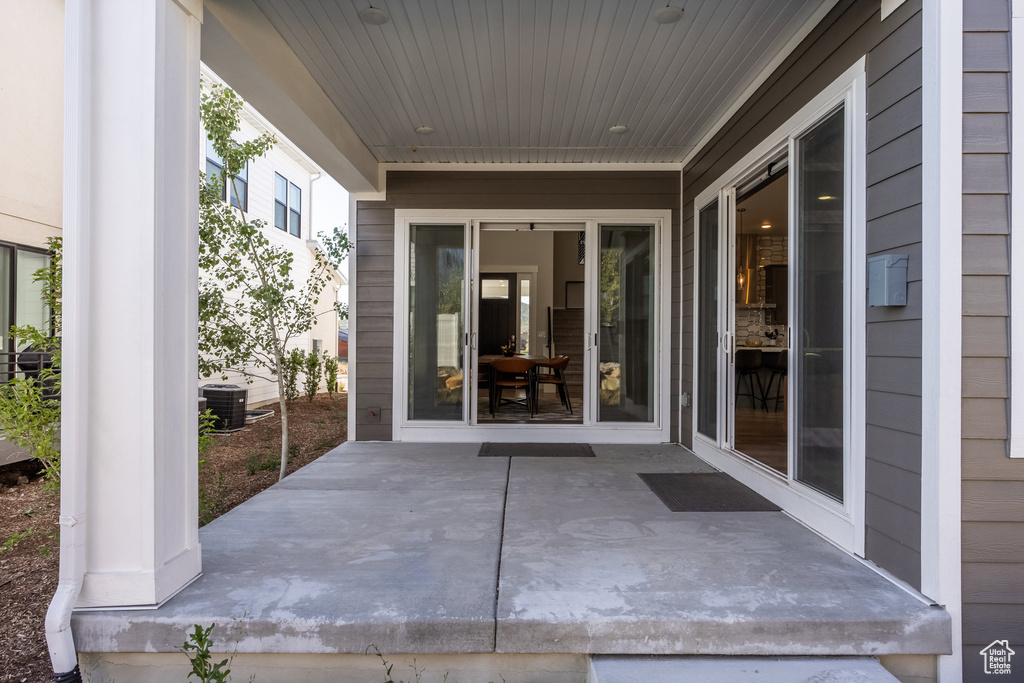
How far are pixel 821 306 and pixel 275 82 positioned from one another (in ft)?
10.1

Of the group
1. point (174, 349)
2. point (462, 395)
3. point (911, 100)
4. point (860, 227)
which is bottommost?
point (462, 395)

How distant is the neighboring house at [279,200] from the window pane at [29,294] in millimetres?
2496

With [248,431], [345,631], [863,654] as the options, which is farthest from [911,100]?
[248,431]

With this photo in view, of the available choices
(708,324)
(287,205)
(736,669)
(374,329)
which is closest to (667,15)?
(708,324)

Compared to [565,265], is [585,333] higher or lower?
lower

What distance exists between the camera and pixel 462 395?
17.7 ft

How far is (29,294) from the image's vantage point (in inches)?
209

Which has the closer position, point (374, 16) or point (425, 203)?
point (374, 16)

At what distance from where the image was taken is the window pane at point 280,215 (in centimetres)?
998

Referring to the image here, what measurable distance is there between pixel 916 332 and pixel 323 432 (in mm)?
6098

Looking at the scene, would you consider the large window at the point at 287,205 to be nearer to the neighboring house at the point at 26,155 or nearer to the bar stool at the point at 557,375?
the neighboring house at the point at 26,155

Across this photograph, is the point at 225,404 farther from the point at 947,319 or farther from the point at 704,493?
the point at 947,319

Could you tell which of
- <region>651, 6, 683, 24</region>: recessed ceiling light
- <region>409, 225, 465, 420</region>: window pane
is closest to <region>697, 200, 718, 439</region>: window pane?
<region>651, 6, 683, 24</region>: recessed ceiling light

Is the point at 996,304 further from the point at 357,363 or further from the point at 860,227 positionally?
the point at 357,363
